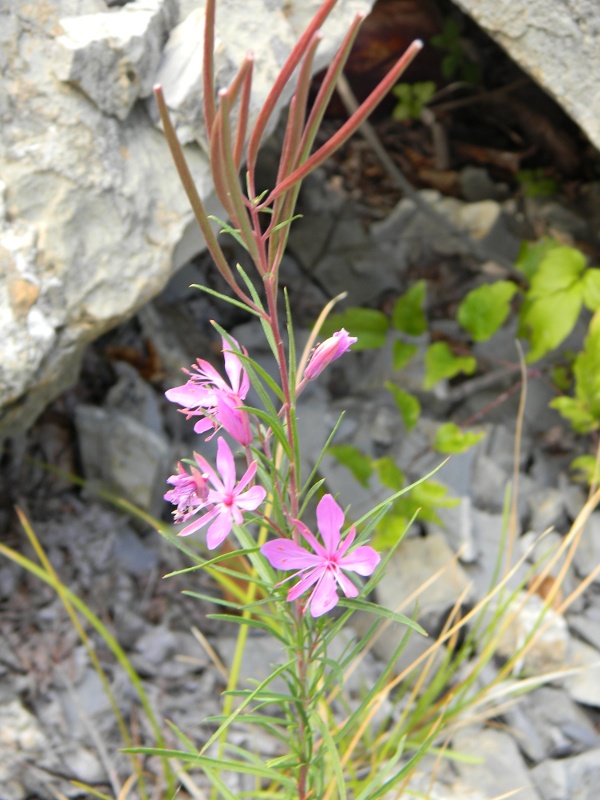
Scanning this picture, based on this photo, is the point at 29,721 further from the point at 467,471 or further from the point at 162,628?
the point at 467,471

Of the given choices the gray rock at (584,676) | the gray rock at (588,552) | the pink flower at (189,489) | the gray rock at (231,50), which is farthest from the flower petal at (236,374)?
the gray rock at (588,552)

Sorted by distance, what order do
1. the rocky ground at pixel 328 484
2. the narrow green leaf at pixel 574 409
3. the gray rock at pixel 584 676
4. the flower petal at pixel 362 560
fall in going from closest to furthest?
the flower petal at pixel 362 560 → the rocky ground at pixel 328 484 → the gray rock at pixel 584 676 → the narrow green leaf at pixel 574 409

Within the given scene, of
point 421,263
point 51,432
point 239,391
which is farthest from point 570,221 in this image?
point 239,391

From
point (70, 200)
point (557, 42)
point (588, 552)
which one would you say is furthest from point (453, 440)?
point (70, 200)

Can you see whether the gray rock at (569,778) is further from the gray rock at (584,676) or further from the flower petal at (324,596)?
the flower petal at (324,596)

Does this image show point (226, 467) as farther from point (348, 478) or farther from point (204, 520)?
point (348, 478)

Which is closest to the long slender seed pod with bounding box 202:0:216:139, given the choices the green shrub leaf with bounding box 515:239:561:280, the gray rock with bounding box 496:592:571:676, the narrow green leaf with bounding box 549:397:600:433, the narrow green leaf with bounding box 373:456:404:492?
the narrow green leaf with bounding box 373:456:404:492

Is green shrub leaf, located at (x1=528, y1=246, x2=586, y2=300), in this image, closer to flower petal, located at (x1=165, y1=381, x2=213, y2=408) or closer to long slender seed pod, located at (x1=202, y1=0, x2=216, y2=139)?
flower petal, located at (x1=165, y1=381, x2=213, y2=408)
